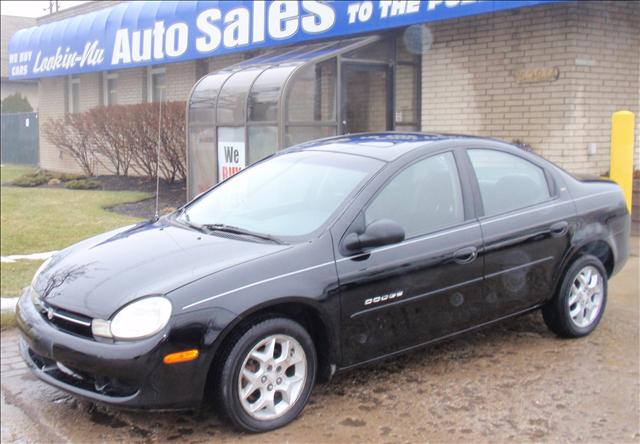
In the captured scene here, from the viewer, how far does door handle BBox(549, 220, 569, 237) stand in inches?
204

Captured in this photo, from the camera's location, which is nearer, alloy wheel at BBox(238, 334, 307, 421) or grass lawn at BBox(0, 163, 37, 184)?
alloy wheel at BBox(238, 334, 307, 421)

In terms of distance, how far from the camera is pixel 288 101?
1055cm

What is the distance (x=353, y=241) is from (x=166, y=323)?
3.81ft

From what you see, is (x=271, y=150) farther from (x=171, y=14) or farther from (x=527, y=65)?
(x=171, y=14)

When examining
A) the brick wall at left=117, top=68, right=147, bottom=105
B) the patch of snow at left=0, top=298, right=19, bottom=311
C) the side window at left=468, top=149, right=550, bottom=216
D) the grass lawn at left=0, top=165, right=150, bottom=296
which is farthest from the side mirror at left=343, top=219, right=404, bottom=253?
the brick wall at left=117, top=68, right=147, bottom=105

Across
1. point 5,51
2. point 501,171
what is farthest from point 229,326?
point 5,51

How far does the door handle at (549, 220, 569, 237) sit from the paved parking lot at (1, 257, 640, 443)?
82 cm

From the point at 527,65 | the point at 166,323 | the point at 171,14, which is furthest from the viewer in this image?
the point at 171,14

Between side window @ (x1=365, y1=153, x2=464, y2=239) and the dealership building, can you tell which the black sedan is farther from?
the dealership building

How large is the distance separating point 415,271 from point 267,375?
112cm

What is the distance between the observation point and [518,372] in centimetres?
478

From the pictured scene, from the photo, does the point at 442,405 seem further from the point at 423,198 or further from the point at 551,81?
the point at 551,81

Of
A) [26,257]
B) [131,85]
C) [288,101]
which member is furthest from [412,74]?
[131,85]

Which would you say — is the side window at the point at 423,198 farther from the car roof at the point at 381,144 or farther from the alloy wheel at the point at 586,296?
the alloy wheel at the point at 586,296
